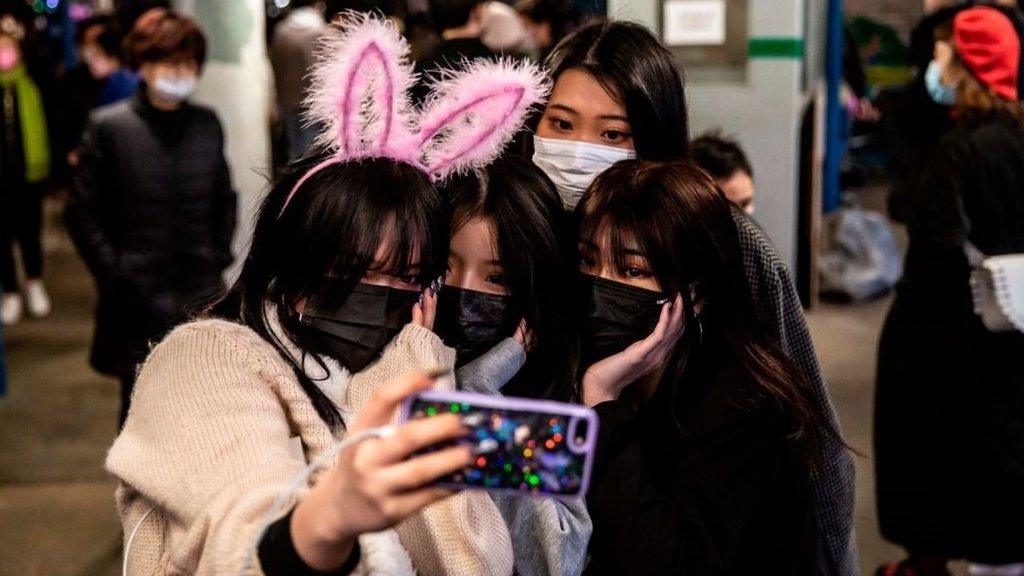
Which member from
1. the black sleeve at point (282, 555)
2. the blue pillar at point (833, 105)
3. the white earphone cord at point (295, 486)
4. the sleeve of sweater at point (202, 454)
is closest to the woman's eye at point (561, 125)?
the sleeve of sweater at point (202, 454)

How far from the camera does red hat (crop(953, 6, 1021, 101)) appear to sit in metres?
4.29

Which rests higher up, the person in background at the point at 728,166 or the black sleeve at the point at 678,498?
the person in background at the point at 728,166

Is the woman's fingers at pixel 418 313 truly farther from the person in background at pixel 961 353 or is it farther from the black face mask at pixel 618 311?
the person in background at pixel 961 353

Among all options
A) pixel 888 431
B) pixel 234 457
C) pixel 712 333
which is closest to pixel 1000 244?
pixel 888 431

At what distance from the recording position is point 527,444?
4.11 feet

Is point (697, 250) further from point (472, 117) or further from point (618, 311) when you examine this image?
point (472, 117)

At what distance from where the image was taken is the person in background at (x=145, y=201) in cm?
484

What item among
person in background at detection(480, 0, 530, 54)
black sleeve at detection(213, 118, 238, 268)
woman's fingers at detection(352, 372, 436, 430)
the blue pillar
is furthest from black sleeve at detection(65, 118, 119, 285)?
the blue pillar

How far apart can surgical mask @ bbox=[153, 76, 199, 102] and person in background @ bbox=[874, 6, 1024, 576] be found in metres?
2.69

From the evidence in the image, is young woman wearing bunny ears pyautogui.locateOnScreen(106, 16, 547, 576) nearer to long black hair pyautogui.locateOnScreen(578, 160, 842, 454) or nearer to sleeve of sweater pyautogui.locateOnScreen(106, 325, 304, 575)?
sleeve of sweater pyautogui.locateOnScreen(106, 325, 304, 575)

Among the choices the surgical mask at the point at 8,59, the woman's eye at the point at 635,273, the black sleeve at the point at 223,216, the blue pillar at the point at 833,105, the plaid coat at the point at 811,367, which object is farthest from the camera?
the blue pillar at the point at 833,105

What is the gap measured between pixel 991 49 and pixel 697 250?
8.60 ft

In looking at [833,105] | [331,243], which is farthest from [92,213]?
[833,105]

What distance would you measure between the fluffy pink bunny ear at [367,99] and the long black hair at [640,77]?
2.55ft
